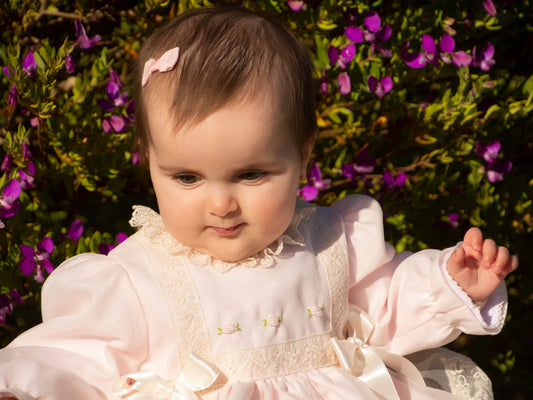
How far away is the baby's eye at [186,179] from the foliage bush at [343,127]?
2.20 ft

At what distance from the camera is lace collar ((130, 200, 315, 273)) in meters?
1.66

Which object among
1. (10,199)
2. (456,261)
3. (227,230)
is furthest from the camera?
(10,199)

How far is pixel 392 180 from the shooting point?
7.93 feet

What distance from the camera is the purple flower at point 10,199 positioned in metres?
1.98

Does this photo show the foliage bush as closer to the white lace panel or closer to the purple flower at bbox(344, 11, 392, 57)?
the purple flower at bbox(344, 11, 392, 57)

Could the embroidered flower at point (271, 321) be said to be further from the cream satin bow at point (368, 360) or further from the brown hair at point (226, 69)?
the brown hair at point (226, 69)

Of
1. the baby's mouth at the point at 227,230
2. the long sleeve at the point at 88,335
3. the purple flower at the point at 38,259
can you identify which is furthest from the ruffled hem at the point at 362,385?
the purple flower at the point at 38,259

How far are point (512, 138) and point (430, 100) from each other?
448mm

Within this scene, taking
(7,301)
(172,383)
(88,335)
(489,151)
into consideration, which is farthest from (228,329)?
(489,151)

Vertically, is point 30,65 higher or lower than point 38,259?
higher

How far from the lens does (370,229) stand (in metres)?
1.86

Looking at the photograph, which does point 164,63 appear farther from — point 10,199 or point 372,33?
point 372,33

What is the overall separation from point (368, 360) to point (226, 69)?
0.83m

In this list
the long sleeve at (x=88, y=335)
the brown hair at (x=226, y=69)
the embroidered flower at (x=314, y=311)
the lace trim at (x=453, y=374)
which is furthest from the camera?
the lace trim at (x=453, y=374)
